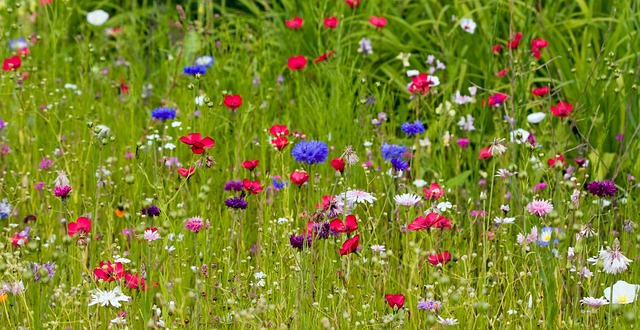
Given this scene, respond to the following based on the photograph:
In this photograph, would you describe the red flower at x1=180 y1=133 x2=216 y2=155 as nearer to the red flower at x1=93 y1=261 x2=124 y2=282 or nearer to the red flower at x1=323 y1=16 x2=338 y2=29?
the red flower at x1=93 y1=261 x2=124 y2=282

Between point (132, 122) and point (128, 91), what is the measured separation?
26.5 inches

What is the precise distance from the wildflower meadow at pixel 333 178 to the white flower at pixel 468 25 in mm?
13

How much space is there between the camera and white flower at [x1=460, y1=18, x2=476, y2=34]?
13.4 feet

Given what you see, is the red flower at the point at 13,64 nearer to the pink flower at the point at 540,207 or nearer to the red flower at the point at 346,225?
the red flower at the point at 346,225

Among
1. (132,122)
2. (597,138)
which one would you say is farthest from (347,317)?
(597,138)

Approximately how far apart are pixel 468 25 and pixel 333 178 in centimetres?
109

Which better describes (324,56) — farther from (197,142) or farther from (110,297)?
(110,297)

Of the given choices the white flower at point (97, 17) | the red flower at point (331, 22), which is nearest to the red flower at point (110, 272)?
the red flower at point (331, 22)

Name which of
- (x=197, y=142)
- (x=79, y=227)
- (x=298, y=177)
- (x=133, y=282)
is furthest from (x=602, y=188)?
(x=79, y=227)

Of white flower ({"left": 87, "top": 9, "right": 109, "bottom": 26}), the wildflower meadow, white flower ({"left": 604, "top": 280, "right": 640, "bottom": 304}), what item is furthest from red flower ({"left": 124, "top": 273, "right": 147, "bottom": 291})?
white flower ({"left": 87, "top": 9, "right": 109, "bottom": 26})

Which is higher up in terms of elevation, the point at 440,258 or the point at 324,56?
the point at 324,56

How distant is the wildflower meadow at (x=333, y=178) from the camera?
88.7 inches

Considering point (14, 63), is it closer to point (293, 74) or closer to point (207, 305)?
point (293, 74)

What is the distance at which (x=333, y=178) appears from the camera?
11.4ft
